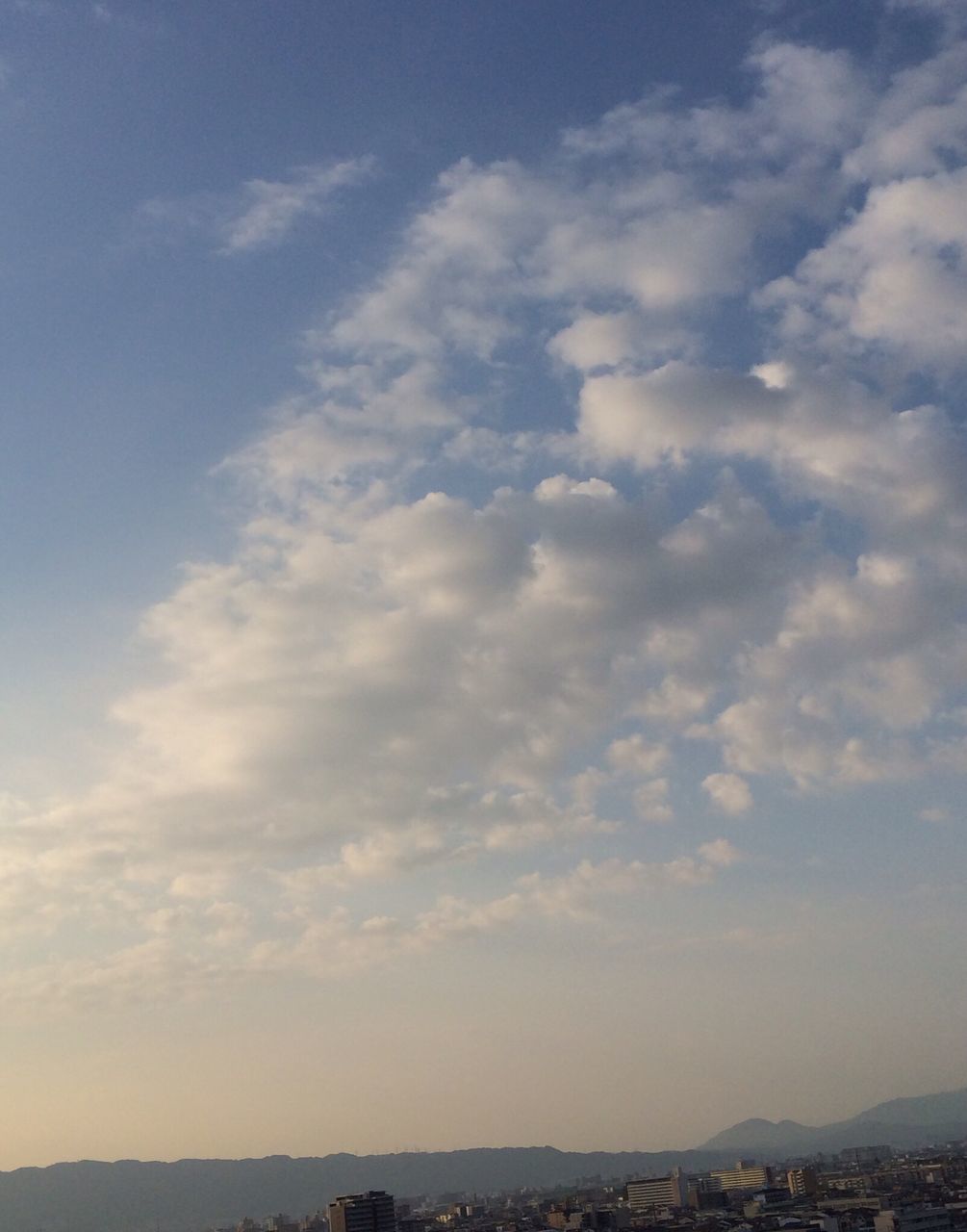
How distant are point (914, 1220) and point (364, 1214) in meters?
61.4

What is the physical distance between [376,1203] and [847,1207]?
2280 inches

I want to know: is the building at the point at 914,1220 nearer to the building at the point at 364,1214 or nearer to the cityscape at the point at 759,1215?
the cityscape at the point at 759,1215

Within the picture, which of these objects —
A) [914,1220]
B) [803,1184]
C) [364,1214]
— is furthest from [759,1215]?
[364,1214]

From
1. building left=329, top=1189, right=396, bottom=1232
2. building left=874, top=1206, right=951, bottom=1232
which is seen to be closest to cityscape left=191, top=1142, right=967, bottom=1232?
building left=874, top=1206, right=951, bottom=1232

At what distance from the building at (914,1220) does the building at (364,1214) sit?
5545cm

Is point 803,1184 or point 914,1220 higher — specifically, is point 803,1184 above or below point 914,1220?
below

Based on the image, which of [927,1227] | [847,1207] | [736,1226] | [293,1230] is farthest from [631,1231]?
[293,1230]

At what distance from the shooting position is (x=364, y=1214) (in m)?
134

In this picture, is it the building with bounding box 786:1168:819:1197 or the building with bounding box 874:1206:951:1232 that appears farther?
the building with bounding box 786:1168:819:1197

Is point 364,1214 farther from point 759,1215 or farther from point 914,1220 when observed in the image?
point 914,1220

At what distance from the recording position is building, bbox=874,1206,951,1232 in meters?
105

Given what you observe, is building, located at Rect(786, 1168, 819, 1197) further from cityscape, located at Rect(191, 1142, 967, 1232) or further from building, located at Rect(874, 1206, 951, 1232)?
building, located at Rect(874, 1206, 951, 1232)

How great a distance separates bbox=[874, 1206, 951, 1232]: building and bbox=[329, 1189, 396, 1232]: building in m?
55.5

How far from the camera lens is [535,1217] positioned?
598 feet
